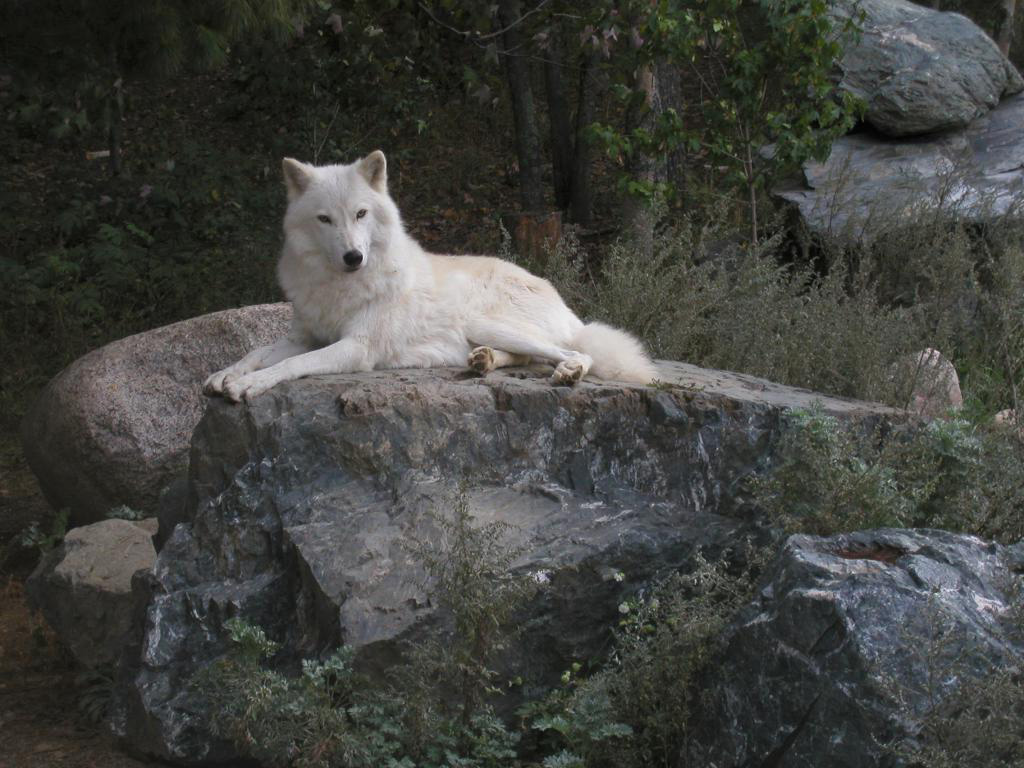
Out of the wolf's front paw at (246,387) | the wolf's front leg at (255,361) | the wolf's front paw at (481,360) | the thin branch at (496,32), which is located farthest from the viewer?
the thin branch at (496,32)

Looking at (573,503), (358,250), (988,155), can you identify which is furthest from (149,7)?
(988,155)

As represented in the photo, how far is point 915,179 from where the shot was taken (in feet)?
30.3

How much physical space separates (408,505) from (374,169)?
180 centimetres

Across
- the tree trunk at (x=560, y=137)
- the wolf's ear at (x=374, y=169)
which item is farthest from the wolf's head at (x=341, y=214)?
the tree trunk at (x=560, y=137)

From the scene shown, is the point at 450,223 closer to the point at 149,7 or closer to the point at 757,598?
the point at 149,7

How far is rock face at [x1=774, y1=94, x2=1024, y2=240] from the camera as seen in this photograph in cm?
868

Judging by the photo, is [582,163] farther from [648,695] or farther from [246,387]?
[648,695]

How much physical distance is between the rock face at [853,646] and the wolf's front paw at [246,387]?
7.40 feet

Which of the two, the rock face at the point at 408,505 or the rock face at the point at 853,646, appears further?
the rock face at the point at 408,505

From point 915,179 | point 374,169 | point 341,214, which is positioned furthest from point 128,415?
point 915,179

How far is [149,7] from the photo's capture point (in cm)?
574

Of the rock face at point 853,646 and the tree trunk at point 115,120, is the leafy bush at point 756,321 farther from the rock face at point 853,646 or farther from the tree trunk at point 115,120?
the tree trunk at point 115,120

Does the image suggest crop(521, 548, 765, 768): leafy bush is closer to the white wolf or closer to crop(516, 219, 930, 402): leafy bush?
the white wolf

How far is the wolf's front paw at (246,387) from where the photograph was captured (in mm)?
4664
